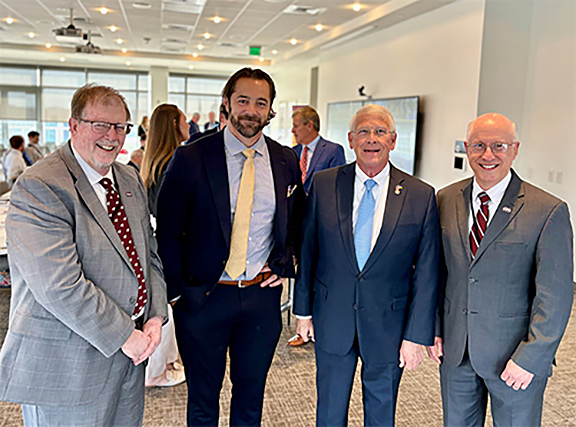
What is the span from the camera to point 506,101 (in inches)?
250

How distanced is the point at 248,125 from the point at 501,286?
1.22m

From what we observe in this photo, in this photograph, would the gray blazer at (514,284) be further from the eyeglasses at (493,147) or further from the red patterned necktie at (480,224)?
the eyeglasses at (493,147)

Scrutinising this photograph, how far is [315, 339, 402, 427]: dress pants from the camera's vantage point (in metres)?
2.13

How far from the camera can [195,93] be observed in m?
19.8

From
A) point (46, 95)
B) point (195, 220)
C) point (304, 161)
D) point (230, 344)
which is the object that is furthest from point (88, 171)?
point (46, 95)

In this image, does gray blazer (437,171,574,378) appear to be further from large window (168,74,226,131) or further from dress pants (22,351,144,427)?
large window (168,74,226,131)

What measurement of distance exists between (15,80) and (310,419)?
64.4ft

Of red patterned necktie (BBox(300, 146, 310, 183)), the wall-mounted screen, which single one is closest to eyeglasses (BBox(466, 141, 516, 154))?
red patterned necktie (BBox(300, 146, 310, 183))

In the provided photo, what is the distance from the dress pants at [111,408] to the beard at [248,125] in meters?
1.02

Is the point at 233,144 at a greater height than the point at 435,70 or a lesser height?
lesser

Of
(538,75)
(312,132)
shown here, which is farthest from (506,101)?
(312,132)

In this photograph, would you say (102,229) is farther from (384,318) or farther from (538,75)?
(538,75)

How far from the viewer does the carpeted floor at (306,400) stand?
2.87m

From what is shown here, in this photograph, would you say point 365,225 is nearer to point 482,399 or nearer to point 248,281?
point 248,281
